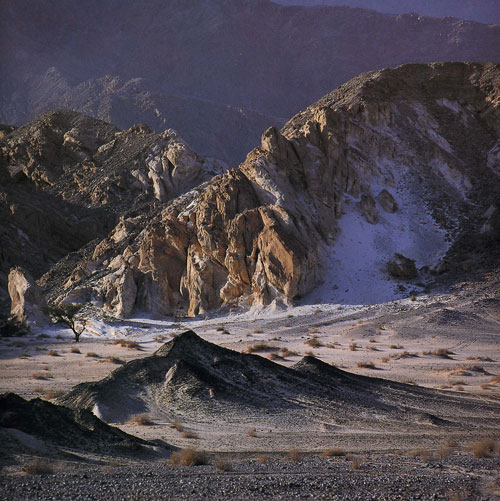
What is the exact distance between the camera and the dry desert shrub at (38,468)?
8.54 m

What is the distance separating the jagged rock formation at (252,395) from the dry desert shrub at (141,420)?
0.23 m

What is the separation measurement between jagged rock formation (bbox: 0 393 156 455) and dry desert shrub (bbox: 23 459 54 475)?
2.74 ft

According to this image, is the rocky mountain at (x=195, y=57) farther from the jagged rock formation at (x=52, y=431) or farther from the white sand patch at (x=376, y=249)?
the jagged rock formation at (x=52, y=431)

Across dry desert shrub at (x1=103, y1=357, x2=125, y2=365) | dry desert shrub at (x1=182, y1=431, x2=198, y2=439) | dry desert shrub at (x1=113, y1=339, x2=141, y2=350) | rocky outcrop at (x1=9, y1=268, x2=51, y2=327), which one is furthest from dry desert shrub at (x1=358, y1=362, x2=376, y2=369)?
rocky outcrop at (x1=9, y1=268, x2=51, y2=327)

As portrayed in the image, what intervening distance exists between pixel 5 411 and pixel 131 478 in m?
3.09

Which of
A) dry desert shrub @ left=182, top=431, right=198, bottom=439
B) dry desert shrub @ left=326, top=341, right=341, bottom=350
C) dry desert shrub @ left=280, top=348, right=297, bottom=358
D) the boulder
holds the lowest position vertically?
dry desert shrub @ left=182, top=431, right=198, bottom=439

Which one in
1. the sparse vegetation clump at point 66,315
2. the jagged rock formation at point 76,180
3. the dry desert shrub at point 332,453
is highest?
the jagged rock formation at point 76,180

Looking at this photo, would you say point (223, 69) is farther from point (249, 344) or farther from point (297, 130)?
point (249, 344)

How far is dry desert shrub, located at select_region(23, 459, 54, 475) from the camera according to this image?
28.0 feet

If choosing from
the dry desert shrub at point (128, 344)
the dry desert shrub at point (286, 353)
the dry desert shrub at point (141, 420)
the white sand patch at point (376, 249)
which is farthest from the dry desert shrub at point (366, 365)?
the white sand patch at point (376, 249)

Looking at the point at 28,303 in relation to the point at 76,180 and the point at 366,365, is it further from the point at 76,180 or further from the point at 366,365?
the point at 76,180

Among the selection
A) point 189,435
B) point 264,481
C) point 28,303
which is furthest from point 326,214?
point 264,481

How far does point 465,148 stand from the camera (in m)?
47.7

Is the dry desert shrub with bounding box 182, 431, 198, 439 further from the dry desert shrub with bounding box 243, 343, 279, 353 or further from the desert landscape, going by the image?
the dry desert shrub with bounding box 243, 343, 279, 353
